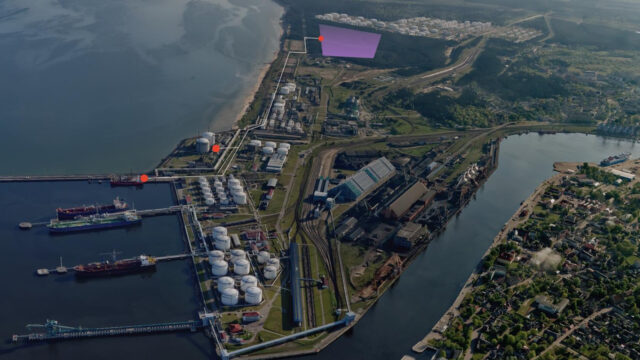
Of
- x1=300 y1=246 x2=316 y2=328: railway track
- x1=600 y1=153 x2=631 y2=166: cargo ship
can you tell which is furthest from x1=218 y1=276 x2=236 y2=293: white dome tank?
x1=600 y1=153 x2=631 y2=166: cargo ship

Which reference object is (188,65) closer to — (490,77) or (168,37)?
(168,37)

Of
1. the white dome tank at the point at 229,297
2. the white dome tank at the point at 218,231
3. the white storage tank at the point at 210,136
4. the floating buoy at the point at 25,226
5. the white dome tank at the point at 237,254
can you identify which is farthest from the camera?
the white storage tank at the point at 210,136

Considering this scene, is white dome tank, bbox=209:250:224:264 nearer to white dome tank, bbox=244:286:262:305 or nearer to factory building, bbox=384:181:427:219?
white dome tank, bbox=244:286:262:305

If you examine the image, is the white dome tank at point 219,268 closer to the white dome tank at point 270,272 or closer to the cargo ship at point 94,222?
the white dome tank at point 270,272

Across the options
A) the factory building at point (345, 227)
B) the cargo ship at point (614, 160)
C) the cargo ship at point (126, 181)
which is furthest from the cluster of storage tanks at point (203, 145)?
the cargo ship at point (614, 160)

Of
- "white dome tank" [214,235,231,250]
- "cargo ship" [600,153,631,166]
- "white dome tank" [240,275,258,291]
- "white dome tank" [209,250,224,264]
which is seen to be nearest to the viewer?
"white dome tank" [240,275,258,291]

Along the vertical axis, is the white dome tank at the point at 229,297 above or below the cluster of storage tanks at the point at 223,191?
below

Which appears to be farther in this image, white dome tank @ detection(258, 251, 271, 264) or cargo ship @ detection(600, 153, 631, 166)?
cargo ship @ detection(600, 153, 631, 166)
